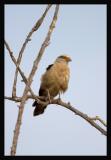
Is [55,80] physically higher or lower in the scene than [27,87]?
higher

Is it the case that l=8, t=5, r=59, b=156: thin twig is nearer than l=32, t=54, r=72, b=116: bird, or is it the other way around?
l=8, t=5, r=59, b=156: thin twig

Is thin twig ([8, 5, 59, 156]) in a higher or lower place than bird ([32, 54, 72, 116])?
lower

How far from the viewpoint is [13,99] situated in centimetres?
317

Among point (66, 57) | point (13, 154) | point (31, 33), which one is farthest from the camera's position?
point (66, 57)

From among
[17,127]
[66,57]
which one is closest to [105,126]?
[17,127]

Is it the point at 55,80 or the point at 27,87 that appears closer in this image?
the point at 27,87

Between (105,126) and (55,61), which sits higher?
(55,61)

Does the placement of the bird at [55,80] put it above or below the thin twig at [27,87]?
above

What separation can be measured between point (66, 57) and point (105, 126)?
4.02m

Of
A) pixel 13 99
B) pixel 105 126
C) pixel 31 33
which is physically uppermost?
pixel 31 33

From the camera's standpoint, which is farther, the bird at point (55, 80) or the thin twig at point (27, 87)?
the bird at point (55, 80)
